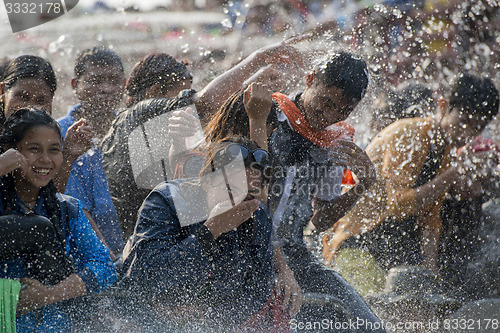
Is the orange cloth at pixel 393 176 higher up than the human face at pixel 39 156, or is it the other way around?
the human face at pixel 39 156

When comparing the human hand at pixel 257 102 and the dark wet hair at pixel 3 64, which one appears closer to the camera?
the human hand at pixel 257 102

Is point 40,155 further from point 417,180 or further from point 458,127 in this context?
point 458,127

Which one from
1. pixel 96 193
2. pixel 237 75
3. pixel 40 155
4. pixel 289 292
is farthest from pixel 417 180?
pixel 40 155

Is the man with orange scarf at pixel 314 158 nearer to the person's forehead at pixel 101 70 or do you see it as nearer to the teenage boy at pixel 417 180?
the teenage boy at pixel 417 180

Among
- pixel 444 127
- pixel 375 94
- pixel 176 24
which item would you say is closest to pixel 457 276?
pixel 444 127

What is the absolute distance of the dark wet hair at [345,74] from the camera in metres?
2.98

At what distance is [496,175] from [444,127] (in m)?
0.58

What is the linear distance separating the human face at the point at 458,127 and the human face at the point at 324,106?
124cm

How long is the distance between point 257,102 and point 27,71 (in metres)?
1.13

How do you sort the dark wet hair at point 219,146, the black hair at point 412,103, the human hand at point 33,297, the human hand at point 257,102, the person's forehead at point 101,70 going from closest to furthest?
1. the human hand at point 33,297
2. the dark wet hair at point 219,146
3. the human hand at point 257,102
4. the person's forehead at point 101,70
5. the black hair at point 412,103

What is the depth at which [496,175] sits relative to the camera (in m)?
4.22

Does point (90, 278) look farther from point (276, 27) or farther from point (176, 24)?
point (176, 24)

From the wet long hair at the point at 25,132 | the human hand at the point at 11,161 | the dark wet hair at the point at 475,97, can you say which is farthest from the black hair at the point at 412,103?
the human hand at the point at 11,161

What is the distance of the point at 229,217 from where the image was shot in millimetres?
2295
